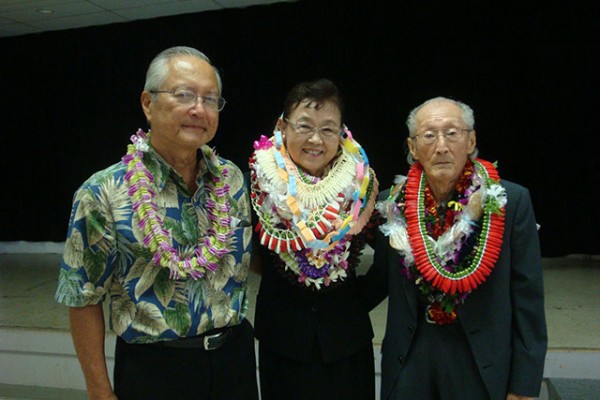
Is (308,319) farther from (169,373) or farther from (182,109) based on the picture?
(182,109)

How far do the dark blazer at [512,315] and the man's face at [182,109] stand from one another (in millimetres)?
832

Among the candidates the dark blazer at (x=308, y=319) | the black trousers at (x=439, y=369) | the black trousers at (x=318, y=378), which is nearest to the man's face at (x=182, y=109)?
the dark blazer at (x=308, y=319)

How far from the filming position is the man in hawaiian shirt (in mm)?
1394

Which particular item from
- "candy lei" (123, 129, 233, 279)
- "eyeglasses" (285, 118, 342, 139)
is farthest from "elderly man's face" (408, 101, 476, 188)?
"candy lei" (123, 129, 233, 279)

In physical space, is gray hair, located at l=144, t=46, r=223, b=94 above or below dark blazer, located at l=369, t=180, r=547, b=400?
above

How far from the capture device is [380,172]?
525 centimetres

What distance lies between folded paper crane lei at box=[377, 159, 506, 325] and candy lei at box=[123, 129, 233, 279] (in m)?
0.54

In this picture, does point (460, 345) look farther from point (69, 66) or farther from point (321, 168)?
point (69, 66)

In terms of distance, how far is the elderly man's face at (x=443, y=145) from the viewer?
5.29 feet

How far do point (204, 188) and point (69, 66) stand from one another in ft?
17.1

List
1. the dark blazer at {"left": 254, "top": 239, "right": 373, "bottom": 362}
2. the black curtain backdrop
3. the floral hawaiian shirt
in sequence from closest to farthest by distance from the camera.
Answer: the floral hawaiian shirt → the dark blazer at {"left": 254, "top": 239, "right": 373, "bottom": 362} → the black curtain backdrop

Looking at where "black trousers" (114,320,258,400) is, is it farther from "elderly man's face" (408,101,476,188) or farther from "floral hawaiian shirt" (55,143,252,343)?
"elderly man's face" (408,101,476,188)

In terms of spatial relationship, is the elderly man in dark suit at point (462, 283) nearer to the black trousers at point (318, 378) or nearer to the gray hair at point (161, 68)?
the black trousers at point (318, 378)

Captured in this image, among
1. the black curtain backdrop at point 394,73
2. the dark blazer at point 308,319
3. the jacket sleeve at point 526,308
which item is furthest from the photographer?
the black curtain backdrop at point 394,73
